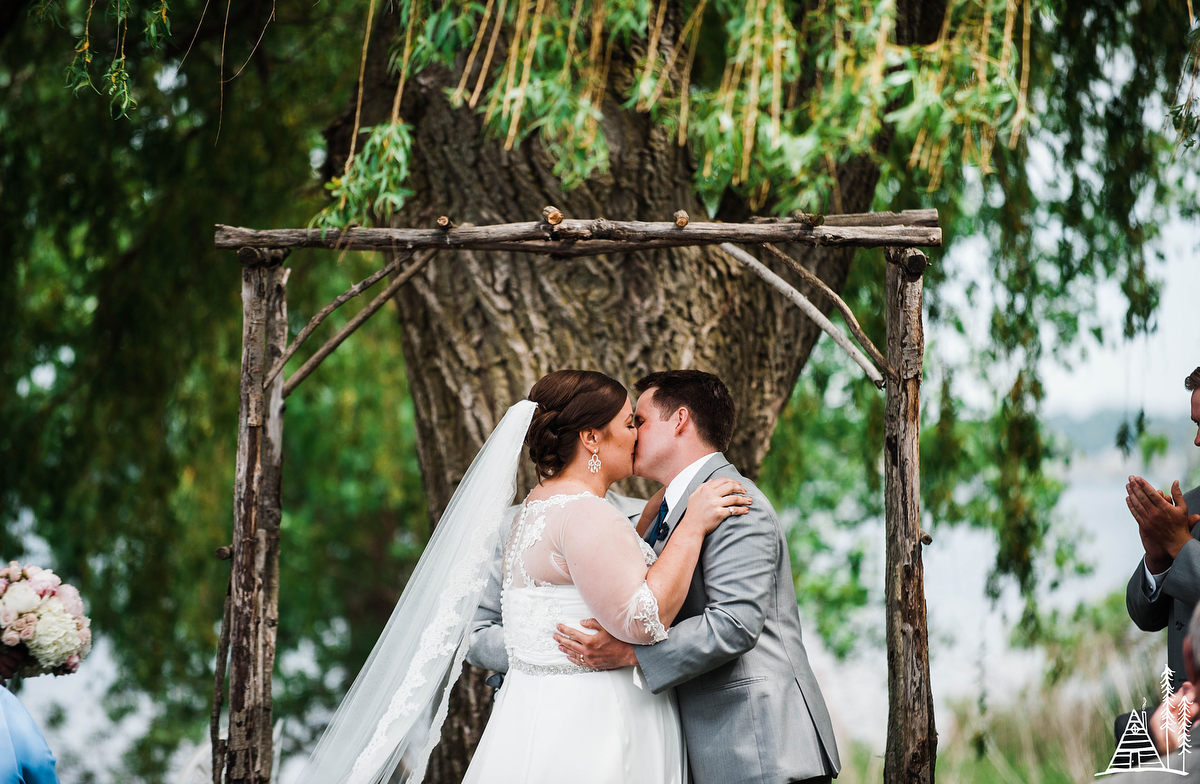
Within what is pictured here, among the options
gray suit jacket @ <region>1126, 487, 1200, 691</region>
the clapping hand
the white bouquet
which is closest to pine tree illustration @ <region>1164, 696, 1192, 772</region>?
gray suit jacket @ <region>1126, 487, 1200, 691</region>

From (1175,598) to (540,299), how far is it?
2490mm

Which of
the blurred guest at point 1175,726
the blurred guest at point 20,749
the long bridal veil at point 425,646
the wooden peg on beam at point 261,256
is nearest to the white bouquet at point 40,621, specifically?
the blurred guest at point 20,749

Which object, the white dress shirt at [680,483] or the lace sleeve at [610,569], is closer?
the lace sleeve at [610,569]

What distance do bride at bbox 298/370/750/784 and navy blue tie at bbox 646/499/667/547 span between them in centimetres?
11

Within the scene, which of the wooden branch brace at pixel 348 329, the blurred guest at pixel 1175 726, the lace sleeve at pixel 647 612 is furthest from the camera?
the wooden branch brace at pixel 348 329

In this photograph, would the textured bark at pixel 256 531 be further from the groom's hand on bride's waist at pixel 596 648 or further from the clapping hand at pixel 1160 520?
the clapping hand at pixel 1160 520

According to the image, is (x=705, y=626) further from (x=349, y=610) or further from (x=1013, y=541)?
(x=349, y=610)

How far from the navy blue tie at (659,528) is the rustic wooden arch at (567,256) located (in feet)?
2.24

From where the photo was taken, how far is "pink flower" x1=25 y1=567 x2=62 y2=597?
9.77 feet

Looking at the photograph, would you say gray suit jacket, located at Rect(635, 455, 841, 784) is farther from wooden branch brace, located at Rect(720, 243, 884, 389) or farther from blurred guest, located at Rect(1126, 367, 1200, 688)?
blurred guest, located at Rect(1126, 367, 1200, 688)

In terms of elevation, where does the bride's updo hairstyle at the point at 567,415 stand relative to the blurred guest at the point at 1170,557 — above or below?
above

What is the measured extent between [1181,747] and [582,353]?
256 cm

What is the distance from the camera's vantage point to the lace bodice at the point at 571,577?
2514mm

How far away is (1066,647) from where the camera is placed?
6590 millimetres
